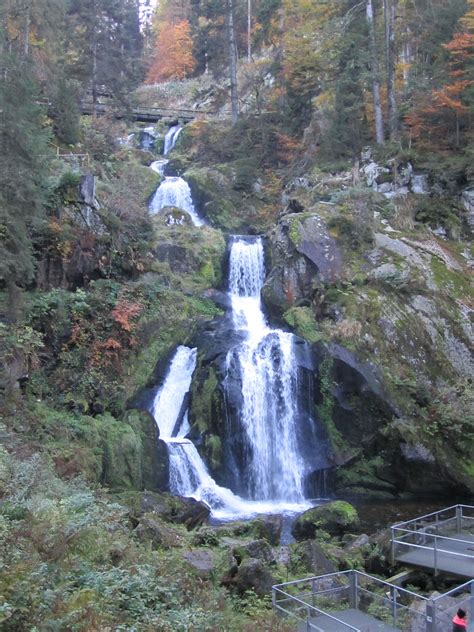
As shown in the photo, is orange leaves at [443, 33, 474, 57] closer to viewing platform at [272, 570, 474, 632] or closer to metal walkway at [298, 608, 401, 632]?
viewing platform at [272, 570, 474, 632]

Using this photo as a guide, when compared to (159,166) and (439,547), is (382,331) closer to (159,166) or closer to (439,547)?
(439,547)

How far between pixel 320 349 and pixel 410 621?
35.7ft

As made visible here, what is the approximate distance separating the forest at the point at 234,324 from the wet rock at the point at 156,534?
7 centimetres

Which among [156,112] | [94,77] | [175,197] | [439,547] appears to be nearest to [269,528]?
[439,547]

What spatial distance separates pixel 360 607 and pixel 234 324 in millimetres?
13178

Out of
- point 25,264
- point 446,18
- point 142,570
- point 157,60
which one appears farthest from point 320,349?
point 157,60

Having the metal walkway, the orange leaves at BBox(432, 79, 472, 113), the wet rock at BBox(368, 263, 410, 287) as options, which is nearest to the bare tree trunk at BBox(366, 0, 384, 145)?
the orange leaves at BBox(432, 79, 472, 113)

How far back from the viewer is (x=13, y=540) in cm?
592

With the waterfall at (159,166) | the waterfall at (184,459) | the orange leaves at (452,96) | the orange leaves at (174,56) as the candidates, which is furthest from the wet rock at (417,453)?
the orange leaves at (174,56)

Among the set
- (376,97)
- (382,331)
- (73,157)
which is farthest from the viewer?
(376,97)

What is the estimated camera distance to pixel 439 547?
1073 centimetres

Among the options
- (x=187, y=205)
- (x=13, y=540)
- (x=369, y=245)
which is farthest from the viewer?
(x=187, y=205)

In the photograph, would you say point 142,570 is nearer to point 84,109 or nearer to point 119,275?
point 119,275

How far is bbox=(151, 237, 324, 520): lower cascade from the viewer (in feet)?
52.7
